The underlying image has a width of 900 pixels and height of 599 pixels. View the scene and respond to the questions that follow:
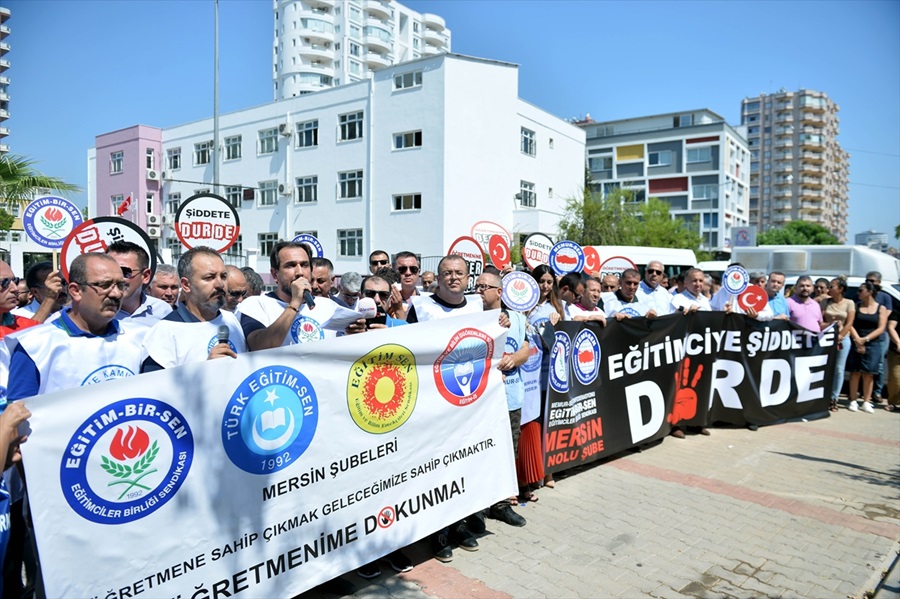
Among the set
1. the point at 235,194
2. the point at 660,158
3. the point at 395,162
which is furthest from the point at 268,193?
the point at 660,158

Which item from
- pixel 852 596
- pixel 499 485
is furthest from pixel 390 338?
pixel 852 596

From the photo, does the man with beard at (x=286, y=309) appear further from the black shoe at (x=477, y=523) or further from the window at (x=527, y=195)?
the window at (x=527, y=195)

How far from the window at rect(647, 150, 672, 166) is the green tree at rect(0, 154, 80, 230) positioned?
6733cm

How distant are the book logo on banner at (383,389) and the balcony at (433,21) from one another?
338 ft

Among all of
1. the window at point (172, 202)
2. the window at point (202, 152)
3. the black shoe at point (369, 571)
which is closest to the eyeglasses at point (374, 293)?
the black shoe at point (369, 571)

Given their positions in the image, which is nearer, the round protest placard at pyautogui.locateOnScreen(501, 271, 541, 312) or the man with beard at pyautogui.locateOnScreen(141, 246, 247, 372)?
the man with beard at pyautogui.locateOnScreen(141, 246, 247, 372)

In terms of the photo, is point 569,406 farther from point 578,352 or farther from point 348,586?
point 348,586

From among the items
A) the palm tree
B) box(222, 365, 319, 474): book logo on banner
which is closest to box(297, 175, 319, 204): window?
the palm tree

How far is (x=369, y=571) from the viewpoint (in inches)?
164

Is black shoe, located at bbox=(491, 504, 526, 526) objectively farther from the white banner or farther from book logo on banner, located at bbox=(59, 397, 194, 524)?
book logo on banner, located at bbox=(59, 397, 194, 524)

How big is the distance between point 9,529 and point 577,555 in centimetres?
345

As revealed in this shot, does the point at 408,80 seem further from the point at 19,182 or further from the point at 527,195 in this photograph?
the point at 19,182

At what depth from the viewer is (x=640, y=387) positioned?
6949mm

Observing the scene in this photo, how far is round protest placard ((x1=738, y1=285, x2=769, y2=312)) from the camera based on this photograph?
27.9 feet
